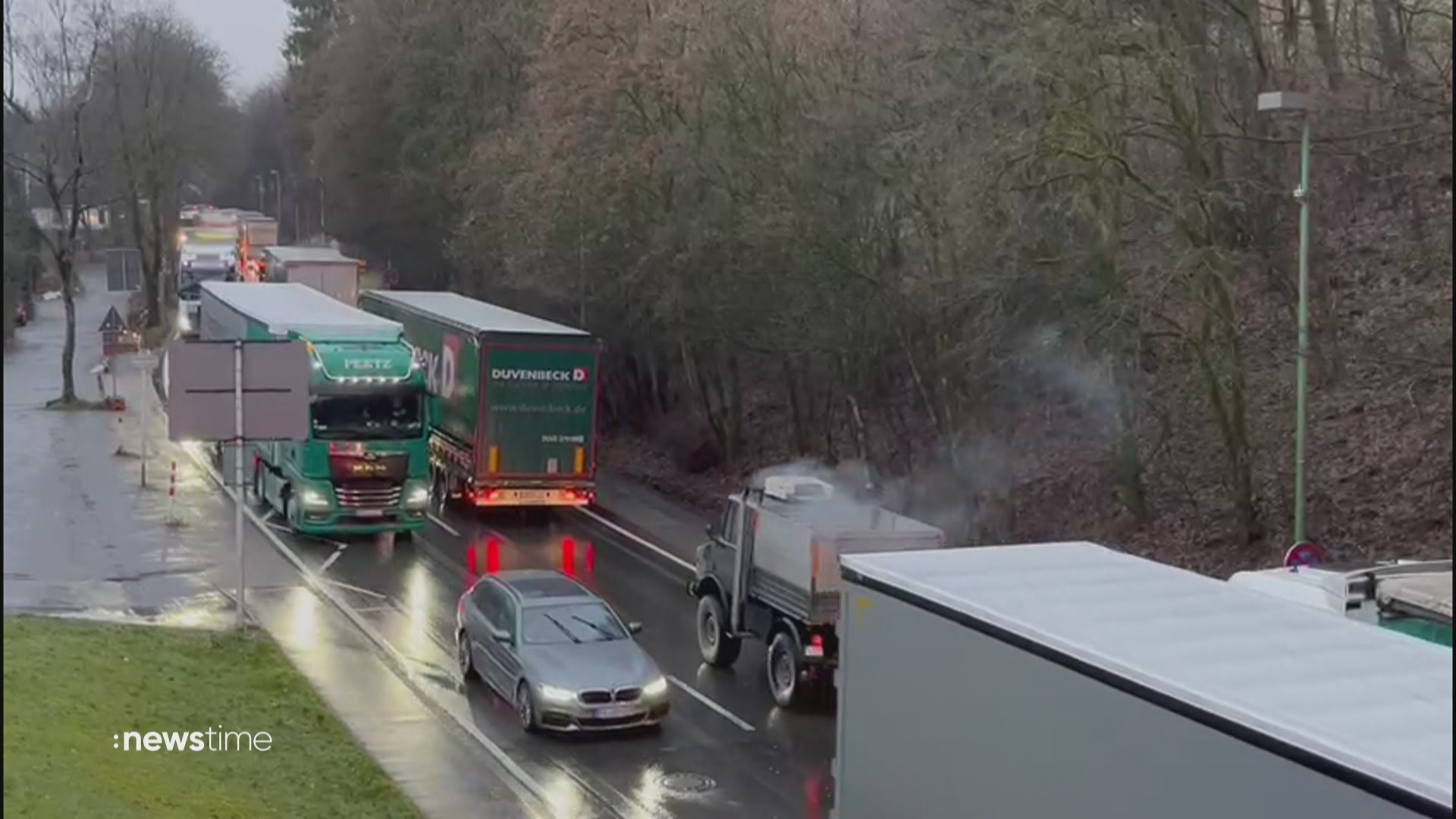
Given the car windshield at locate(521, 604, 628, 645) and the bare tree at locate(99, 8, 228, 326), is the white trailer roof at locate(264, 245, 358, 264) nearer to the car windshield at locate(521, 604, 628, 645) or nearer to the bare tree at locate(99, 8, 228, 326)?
the bare tree at locate(99, 8, 228, 326)

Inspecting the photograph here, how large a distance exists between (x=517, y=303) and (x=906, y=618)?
1272 inches

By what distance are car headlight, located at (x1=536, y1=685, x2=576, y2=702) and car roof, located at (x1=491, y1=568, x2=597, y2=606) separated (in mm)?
1455

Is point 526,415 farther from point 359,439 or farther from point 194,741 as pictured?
point 194,741

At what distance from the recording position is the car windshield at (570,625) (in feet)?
57.0

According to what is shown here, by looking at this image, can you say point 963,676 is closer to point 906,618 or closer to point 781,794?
point 906,618

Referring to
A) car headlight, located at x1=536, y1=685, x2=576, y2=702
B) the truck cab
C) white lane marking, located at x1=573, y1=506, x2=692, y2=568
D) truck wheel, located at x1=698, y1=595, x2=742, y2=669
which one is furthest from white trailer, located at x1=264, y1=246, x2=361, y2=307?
the truck cab

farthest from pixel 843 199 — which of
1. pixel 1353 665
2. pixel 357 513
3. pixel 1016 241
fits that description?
pixel 1353 665

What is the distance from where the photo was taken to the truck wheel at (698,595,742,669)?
19656 mm

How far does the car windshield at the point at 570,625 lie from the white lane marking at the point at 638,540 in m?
7.94

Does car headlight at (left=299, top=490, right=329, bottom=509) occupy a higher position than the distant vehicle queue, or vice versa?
the distant vehicle queue

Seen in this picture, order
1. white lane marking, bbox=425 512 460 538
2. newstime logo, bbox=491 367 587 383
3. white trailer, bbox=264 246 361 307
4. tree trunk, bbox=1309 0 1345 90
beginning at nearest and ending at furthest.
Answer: tree trunk, bbox=1309 0 1345 90, newstime logo, bbox=491 367 587 383, white lane marking, bbox=425 512 460 538, white trailer, bbox=264 246 361 307

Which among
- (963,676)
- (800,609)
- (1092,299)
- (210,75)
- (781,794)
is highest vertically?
(210,75)

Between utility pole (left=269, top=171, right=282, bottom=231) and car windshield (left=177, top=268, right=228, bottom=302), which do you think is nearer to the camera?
car windshield (left=177, top=268, right=228, bottom=302)

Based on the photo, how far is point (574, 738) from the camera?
54.9 feet
